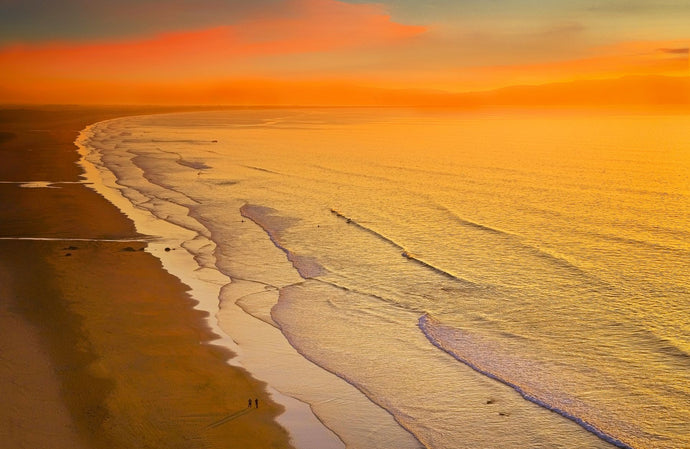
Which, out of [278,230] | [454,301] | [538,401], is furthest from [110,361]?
[278,230]

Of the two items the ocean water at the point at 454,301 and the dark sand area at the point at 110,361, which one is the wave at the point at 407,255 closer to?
the ocean water at the point at 454,301

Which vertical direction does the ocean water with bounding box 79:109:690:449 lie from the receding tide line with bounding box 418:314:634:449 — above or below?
above

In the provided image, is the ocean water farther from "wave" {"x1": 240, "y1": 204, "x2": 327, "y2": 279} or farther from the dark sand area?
the dark sand area

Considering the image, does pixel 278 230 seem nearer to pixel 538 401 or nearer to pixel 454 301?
pixel 454 301

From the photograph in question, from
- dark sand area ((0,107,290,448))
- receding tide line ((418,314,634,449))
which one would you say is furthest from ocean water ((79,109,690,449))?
dark sand area ((0,107,290,448))

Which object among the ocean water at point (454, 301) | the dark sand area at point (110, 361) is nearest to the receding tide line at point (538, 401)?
the ocean water at point (454, 301)

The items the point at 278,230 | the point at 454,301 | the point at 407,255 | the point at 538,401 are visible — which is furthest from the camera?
the point at 278,230
